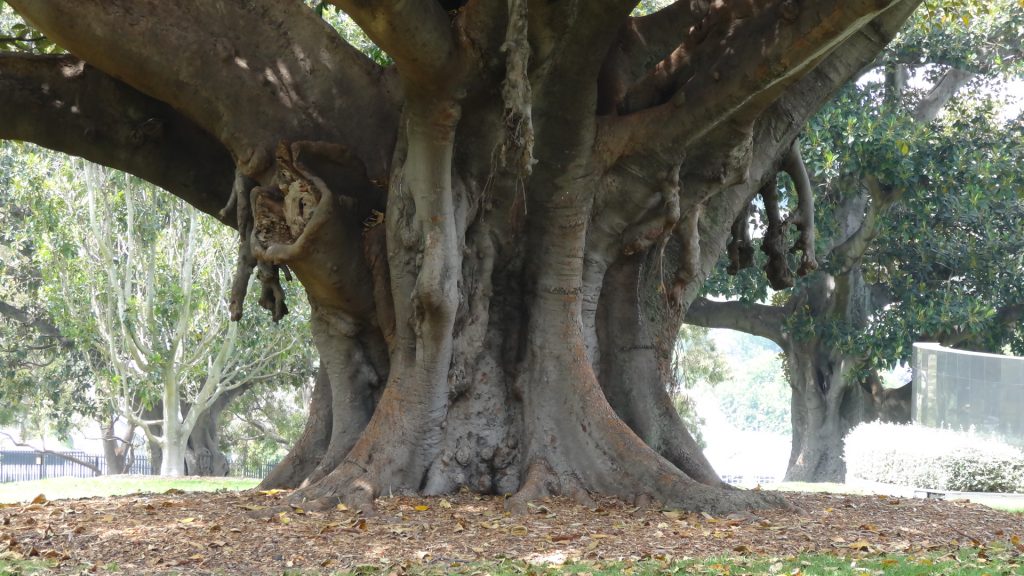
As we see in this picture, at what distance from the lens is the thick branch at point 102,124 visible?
28.3 feet

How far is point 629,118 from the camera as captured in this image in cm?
843

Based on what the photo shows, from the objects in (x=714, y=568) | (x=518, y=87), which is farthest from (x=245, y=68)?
(x=714, y=568)

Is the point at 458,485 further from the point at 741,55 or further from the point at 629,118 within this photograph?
the point at 741,55

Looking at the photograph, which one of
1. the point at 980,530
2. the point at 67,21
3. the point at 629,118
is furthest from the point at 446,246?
the point at 980,530

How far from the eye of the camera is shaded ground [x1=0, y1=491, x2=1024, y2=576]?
595 centimetres

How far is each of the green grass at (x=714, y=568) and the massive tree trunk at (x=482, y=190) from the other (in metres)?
1.61

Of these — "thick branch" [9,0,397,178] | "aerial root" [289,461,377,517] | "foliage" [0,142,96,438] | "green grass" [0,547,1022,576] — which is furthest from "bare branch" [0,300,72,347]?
"green grass" [0,547,1022,576]

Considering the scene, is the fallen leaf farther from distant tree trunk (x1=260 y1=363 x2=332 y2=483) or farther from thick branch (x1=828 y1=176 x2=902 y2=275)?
thick branch (x1=828 y1=176 x2=902 y2=275)

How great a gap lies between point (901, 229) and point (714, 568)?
1533 centimetres

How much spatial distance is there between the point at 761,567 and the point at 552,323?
10.6 ft

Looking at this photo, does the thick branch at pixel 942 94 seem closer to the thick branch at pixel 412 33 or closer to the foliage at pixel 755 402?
the thick branch at pixel 412 33

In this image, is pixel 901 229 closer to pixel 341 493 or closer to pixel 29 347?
pixel 341 493

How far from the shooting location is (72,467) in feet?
127

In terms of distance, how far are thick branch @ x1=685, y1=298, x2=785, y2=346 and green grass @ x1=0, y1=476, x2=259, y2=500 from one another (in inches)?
425
